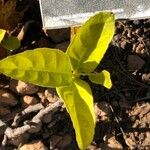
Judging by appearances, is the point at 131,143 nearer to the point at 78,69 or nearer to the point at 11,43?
the point at 78,69

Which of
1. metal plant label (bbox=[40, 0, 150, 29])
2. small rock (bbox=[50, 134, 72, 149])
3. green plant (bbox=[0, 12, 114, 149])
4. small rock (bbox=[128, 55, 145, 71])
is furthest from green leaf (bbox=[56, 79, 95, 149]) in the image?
small rock (bbox=[128, 55, 145, 71])

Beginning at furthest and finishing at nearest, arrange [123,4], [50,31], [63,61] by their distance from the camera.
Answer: [50,31] → [123,4] → [63,61]

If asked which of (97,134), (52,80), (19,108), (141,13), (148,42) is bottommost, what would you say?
(97,134)

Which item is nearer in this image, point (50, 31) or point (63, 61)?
point (63, 61)

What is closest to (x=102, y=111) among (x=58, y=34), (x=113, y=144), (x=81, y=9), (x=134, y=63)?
(x=113, y=144)

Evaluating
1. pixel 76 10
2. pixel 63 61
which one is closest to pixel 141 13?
pixel 76 10

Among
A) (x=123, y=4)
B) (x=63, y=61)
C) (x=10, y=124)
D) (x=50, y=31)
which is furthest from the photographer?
(x=50, y=31)

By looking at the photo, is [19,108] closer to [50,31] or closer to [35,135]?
[35,135]

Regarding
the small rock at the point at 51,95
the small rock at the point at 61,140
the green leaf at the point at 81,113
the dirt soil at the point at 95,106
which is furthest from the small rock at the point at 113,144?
the green leaf at the point at 81,113
